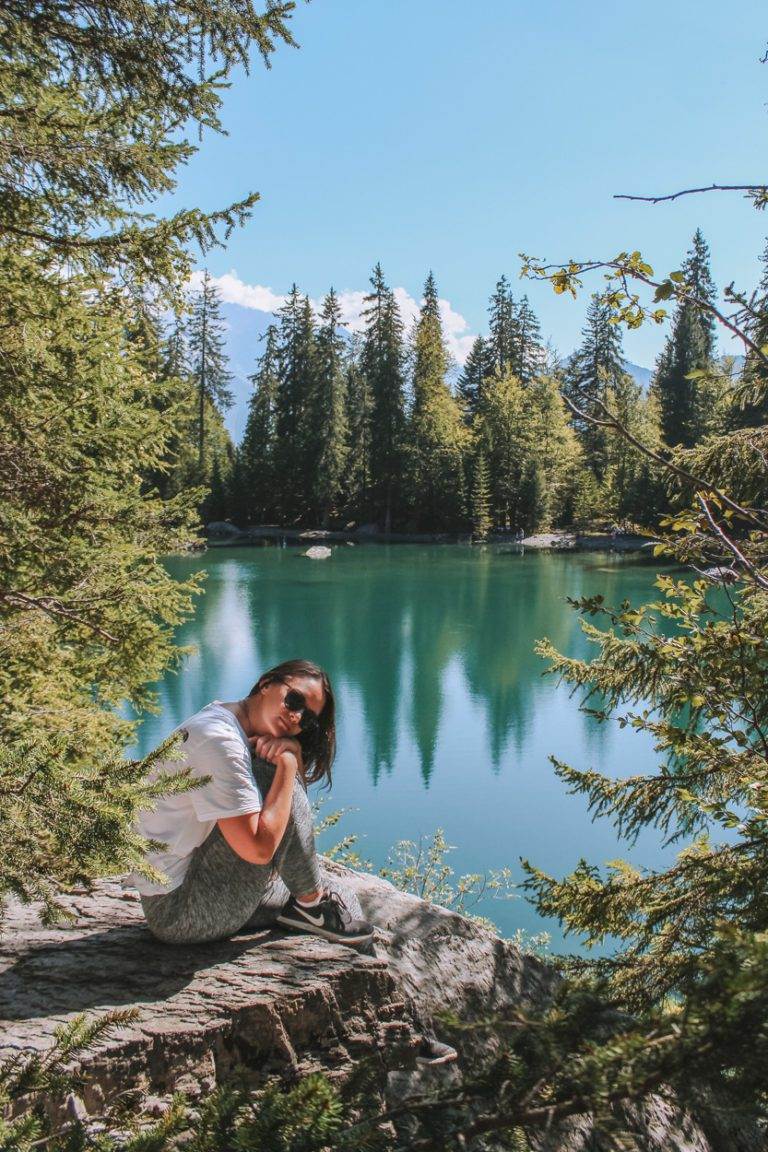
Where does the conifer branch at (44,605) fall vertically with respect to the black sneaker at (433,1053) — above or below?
above

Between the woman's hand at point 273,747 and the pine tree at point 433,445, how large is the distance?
1567 inches

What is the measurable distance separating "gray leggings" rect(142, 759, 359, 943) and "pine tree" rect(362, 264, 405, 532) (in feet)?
134

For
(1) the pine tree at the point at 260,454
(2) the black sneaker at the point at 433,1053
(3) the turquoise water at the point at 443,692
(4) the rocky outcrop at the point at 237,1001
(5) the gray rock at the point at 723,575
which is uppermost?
(1) the pine tree at the point at 260,454

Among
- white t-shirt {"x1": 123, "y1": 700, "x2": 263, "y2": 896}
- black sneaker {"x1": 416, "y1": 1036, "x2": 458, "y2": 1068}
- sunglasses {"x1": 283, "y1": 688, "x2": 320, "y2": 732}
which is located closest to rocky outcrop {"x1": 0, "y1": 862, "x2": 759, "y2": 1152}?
black sneaker {"x1": 416, "y1": 1036, "x2": 458, "y2": 1068}

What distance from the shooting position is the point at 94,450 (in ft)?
14.9

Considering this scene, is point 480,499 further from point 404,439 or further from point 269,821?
point 269,821

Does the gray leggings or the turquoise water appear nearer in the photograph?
the gray leggings

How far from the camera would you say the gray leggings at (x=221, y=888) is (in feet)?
8.29

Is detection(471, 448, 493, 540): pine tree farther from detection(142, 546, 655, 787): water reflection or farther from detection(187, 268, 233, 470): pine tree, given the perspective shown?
detection(187, 268, 233, 470): pine tree

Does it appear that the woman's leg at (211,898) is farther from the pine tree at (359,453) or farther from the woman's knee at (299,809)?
the pine tree at (359,453)

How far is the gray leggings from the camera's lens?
253cm

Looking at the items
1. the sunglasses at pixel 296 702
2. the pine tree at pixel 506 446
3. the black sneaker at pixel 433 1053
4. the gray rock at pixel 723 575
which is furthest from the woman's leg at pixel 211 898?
the pine tree at pixel 506 446

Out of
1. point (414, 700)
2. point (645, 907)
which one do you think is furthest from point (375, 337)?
point (645, 907)

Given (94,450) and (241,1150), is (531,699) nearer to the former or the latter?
(94,450)
